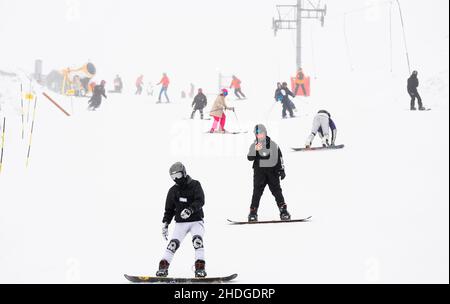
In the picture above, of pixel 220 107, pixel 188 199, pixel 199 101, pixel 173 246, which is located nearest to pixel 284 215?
pixel 188 199

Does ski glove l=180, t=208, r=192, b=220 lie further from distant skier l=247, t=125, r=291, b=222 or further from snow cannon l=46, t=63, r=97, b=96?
snow cannon l=46, t=63, r=97, b=96

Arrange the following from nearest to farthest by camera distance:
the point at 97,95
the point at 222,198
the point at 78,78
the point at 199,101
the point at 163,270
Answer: the point at 163,270
the point at 222,198
the point at 199,101
the point at 97,95
the point at 78,78

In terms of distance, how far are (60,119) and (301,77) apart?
914cm

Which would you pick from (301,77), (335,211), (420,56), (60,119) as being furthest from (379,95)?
(335,211)

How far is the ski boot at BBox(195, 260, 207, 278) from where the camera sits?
5.48 metres

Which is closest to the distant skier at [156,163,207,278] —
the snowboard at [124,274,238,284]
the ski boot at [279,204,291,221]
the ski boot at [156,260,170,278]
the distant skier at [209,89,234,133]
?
the ski boot at [156,260,170,278]

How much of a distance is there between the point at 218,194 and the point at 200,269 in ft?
13.1

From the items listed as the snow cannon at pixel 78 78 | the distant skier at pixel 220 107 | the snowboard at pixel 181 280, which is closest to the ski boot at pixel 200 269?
the snowboard at pixel 181 280

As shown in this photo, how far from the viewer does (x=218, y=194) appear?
9477mm

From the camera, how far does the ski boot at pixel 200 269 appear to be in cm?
548

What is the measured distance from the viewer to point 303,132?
47.8ft

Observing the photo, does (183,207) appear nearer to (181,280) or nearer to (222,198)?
(181,280)

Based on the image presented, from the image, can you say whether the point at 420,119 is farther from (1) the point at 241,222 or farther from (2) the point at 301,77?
(1) the point at 241,222

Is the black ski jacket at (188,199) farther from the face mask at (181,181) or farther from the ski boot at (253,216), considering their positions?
the ski boot at (253,216)
